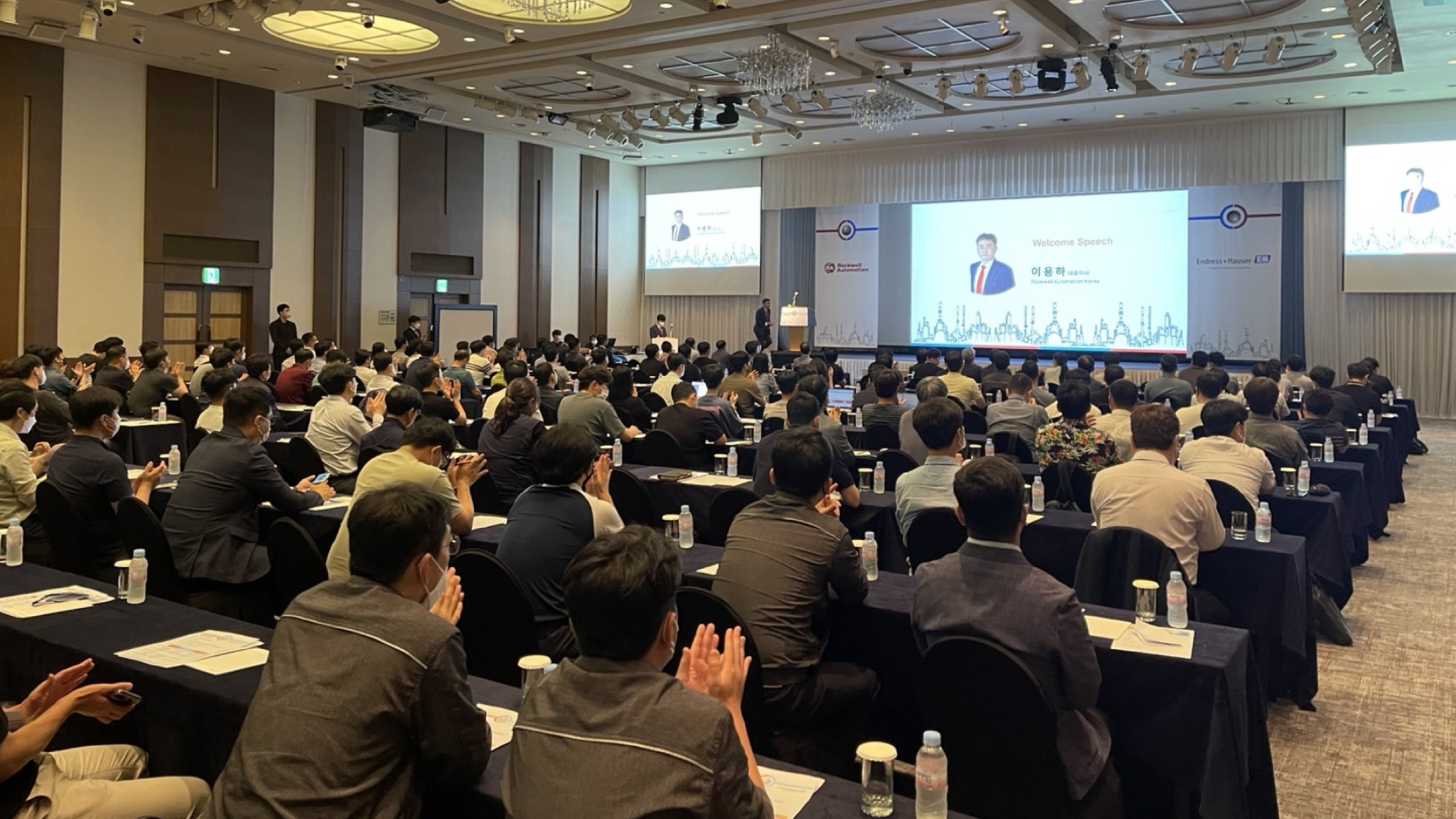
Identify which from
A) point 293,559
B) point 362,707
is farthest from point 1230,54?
point 362,707

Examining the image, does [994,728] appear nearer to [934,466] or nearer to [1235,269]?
[934,466]

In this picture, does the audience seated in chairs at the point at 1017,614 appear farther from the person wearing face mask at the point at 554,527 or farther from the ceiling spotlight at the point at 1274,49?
the ceiling spotlight at the point at 1274,49

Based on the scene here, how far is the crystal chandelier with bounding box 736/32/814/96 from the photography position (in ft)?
36.7

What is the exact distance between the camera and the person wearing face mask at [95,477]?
449cm

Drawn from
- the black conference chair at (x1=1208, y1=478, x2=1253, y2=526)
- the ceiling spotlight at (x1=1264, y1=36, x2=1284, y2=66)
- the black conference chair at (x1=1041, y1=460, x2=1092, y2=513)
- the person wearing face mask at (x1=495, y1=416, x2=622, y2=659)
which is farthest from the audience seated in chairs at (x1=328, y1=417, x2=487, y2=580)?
the ceiling spotlight at (x1=1264, y1=36, x2=1284, y2=66)

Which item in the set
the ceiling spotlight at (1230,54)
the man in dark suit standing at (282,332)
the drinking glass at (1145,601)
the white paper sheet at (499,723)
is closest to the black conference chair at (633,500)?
the drinking glass at (1145,601)

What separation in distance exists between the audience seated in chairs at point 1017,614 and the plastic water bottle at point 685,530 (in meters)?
1.63

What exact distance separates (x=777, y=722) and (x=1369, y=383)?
9.94m

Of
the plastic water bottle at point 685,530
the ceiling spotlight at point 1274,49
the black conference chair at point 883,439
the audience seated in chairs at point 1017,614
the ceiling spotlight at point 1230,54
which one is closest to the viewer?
the audience seated in chairs at point 1017,614

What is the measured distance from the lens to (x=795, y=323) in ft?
60.3

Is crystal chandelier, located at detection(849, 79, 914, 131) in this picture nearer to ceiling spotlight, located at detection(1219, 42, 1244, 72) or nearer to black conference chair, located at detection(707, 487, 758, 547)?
ceiling spotlight, located at detection(1219, 42, 1244, 72)

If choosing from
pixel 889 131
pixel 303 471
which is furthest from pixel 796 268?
pixel 303 471

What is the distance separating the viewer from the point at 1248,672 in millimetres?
3086

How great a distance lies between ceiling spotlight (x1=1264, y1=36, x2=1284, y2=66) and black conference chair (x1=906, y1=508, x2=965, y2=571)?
8.96 m
